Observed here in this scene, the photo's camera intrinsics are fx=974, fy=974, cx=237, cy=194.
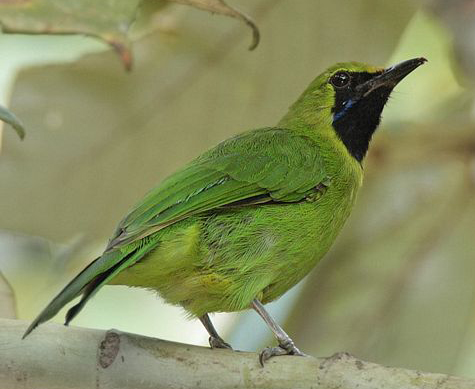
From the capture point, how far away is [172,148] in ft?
14.0

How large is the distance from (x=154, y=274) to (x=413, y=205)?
1.74 meters

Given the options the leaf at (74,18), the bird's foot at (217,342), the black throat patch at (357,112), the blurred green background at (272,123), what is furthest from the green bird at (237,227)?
the leaf at (74,18)

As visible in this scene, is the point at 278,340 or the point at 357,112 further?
the point at 357,112

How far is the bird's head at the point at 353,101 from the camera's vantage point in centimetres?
404

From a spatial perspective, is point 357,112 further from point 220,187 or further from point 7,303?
point 7,303

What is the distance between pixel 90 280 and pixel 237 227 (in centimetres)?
69

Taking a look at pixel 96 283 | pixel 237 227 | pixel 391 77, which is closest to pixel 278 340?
pixel 237 227

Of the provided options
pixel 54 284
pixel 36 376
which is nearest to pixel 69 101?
A: pixel 54 284

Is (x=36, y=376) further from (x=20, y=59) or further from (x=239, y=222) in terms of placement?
(x=20, y=59)

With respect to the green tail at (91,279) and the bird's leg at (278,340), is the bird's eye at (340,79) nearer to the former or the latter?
the bird's leg at (278,340)

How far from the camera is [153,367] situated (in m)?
2.53

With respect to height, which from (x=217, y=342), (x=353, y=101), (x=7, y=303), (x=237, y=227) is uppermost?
(x=353, y=101)

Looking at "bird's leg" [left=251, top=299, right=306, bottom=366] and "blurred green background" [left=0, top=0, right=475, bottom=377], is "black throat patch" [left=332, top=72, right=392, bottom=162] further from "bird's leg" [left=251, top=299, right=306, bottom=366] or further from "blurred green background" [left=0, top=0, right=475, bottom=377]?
"bird's leg" [left=251, top=299, right=306, bottom=366]

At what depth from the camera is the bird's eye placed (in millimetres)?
4113
